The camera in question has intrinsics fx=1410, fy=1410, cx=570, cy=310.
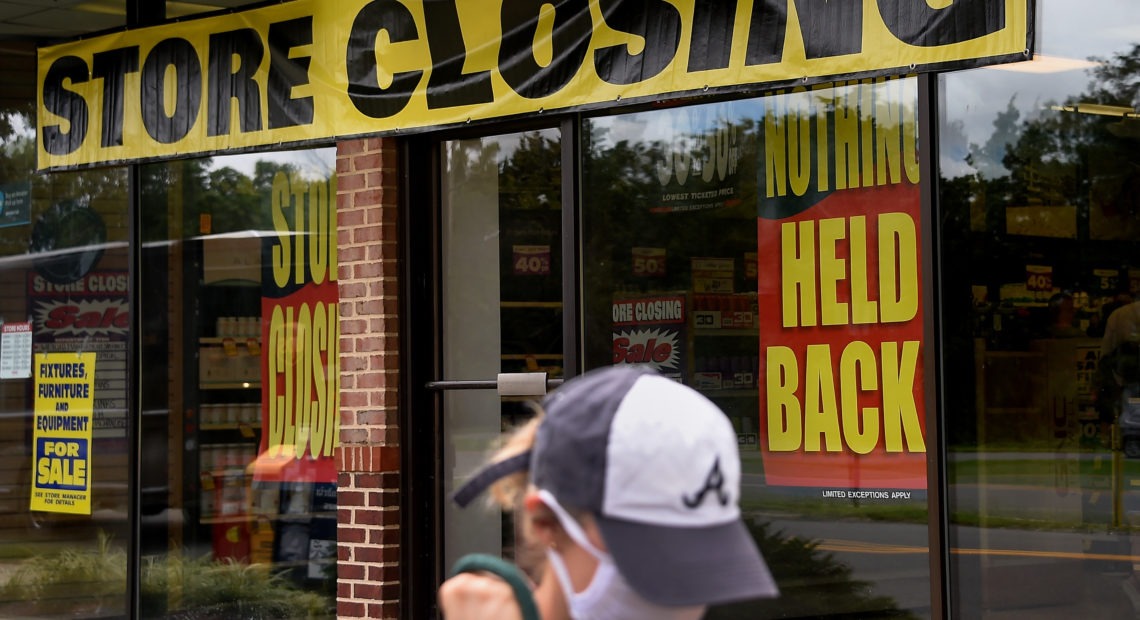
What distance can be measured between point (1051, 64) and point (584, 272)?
237 cm

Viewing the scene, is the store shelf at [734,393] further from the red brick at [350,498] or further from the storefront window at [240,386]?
the storefront window at [240,386]

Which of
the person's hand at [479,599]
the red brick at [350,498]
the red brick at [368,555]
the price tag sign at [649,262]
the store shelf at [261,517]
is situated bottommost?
the red brick at [368,555]

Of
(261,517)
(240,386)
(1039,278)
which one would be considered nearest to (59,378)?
(240,386)

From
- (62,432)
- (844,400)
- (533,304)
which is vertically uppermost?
(533,304)

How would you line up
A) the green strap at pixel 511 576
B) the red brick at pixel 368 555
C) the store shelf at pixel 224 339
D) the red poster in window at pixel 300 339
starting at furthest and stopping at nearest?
the store shelf at pixel 224 339, the red poster in window at pixel 300 339, the red brick at pixel 368 555, the green strap at pixel 511 576

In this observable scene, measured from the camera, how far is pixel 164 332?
349 inches

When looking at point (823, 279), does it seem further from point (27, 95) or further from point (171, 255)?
point (27, 95)

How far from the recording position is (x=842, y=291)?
642cm

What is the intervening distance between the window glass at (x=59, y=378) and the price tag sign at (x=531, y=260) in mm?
3052

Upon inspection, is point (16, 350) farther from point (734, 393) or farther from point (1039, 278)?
point (1039, 278)

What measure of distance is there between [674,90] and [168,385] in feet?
13.6

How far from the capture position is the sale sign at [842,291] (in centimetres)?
620

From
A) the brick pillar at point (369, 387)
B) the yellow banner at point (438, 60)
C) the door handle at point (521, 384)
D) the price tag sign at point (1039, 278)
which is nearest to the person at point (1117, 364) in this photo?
the price tag sign at point (1039, 278)

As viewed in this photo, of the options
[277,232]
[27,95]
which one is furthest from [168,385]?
[27,95]
